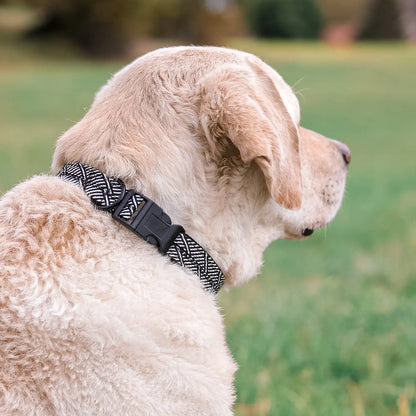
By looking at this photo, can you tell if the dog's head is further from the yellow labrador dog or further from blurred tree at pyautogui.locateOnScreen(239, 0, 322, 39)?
blurred tree at pyautogui.locateOnScreen(239, 0, 322, 39)

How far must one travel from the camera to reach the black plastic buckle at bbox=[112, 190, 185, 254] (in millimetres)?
2021

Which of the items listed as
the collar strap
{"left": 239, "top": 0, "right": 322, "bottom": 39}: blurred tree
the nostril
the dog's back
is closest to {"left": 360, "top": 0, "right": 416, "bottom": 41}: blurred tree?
{"left": 239, "top": 0, "right": 322, "bottom": 39}: blurred tree

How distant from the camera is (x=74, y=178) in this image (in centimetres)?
214

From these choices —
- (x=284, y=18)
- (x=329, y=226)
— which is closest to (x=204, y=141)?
(x=329, y=226)

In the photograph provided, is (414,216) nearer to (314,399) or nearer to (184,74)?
(314,399)

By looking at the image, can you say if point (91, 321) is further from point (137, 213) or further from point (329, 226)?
point (329, 226)

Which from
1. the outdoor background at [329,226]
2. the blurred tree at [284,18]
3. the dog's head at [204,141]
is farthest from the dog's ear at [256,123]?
the blurred tree at [284,18]

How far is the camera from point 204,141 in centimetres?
229

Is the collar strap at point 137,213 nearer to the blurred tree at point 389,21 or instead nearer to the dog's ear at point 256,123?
the dog's ear at point 256,123

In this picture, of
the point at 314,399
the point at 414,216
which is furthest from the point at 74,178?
the point at 414,216

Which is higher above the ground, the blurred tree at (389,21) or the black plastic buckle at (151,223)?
the black plastic buckle at (151,223)

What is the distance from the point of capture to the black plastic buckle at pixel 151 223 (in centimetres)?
202

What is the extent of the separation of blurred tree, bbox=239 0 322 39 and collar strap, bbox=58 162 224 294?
57.3 meters

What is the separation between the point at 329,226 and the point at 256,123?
6.19 meters
